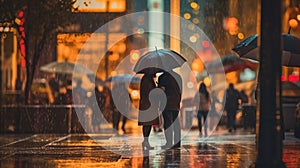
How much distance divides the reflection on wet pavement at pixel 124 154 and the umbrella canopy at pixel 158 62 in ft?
5.58

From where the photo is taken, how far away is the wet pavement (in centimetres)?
1341

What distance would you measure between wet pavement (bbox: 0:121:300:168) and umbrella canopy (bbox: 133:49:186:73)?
5.59ft

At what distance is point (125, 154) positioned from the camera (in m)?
15.6

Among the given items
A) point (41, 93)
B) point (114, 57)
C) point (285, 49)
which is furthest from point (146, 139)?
point (114, 57)

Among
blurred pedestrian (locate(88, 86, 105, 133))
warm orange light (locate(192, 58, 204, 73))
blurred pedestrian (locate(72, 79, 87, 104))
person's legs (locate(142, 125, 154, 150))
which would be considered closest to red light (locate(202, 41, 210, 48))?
warm orange light (locate(192, 58, 204, 73))

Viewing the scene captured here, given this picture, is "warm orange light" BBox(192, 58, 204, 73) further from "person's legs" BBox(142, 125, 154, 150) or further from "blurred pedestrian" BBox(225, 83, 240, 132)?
"person's legs" BBox(142, 125, 154, 150)

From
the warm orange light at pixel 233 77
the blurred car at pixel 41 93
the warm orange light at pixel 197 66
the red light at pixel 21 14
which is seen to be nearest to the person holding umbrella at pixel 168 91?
the red light at pixel 21 14

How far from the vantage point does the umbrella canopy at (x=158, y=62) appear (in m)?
17.4

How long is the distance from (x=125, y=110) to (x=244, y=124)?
4141 mm

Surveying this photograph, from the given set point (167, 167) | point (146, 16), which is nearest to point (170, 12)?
point (146, 16)

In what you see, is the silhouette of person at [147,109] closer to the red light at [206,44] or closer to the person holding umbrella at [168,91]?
the person holding umbrella at [168,91]

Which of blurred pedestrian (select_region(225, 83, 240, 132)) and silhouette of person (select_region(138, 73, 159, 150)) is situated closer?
silhouette of person (select_region(138, 73, 159, 150))

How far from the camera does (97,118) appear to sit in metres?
28.1

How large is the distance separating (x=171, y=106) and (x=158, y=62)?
1032 millimetres
